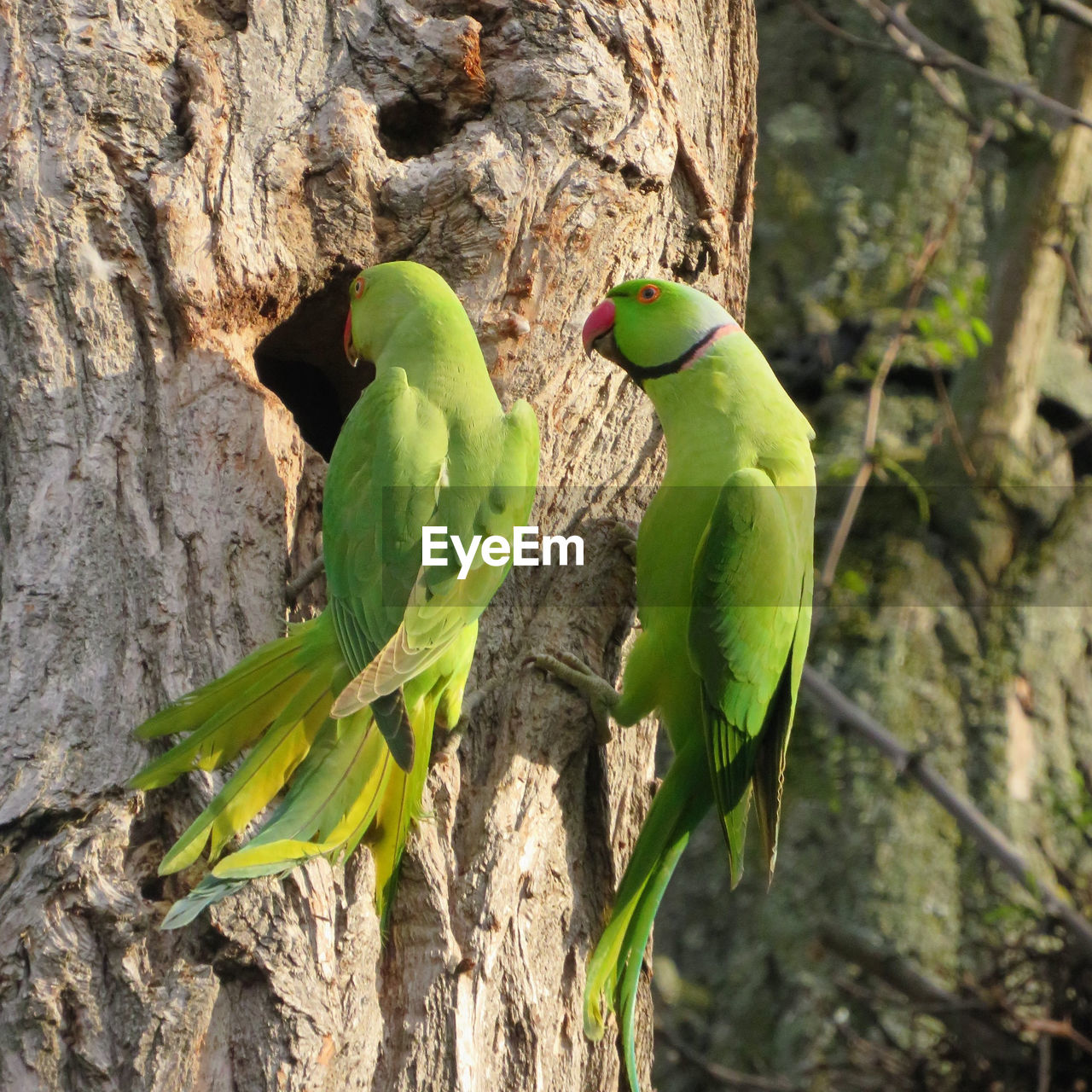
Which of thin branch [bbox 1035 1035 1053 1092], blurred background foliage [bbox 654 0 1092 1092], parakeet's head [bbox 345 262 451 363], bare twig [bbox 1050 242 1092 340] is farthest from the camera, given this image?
blurred background foliage [bbox 654 0 1092 1092]

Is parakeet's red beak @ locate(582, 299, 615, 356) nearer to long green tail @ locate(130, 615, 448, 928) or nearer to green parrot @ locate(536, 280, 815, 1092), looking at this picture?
green parrot @ locate(536, 280, 815, 1092)

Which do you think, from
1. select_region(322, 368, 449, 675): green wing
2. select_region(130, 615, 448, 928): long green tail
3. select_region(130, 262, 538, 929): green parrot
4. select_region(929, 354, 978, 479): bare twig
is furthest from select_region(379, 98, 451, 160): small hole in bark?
select_region(929, 354, 978, 479): bare twig

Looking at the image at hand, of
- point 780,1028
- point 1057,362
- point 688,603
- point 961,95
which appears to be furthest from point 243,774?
point 961,95

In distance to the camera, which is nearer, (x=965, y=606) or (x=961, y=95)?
(x=965, y=606)

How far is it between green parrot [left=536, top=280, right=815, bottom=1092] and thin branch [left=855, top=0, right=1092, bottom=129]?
1.76m

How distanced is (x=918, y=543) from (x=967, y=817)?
117cm

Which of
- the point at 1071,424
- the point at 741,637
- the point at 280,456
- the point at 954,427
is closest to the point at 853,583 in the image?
the point at 954,427

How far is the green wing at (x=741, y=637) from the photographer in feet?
6.86

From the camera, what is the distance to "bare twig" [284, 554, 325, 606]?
6.58 feet

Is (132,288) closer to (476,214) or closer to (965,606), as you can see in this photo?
(476,214)

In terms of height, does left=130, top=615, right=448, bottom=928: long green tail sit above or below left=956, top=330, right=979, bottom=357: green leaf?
below

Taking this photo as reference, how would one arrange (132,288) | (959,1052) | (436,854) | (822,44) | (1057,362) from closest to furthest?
(436,854) → (132,288) → (959,1052) → (1057,362) → (822,44)

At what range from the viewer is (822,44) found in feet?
16.5

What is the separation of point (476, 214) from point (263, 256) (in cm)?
38
